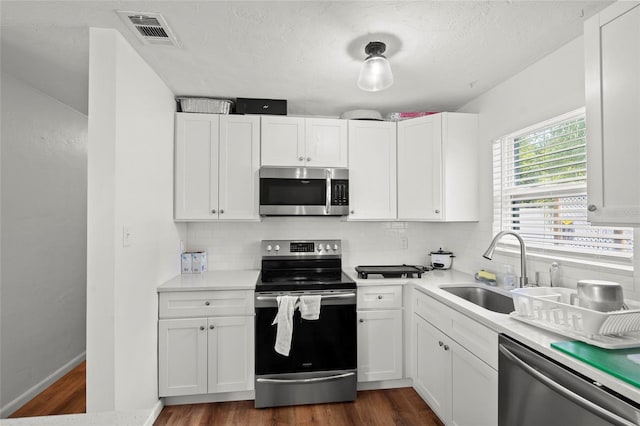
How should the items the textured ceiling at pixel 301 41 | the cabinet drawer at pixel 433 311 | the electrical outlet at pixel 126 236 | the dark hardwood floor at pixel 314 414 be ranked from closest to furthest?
the textured ceiling at pixel 301 41, the electrical outlet at pixel 126 236, the cabinet drawer at pixel 433 311, the dark hardwood floor at pixel 314 414

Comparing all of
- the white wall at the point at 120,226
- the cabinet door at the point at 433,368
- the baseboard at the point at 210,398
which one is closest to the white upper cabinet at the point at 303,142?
the white wall at the point at 120,226

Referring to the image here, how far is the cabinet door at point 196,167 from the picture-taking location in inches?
103

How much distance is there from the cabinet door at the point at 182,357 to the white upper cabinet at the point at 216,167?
2.79 feet

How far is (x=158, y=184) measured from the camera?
2.30m

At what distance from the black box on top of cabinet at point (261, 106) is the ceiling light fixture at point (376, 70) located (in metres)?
1.06

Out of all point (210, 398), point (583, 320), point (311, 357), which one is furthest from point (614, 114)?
point (210, 398)

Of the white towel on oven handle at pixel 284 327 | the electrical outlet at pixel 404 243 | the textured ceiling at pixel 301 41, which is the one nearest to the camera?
the textured ceiling at pixel 301 41

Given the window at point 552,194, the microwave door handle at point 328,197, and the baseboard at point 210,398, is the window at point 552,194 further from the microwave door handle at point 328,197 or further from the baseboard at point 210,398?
the baseboard at point 210,398

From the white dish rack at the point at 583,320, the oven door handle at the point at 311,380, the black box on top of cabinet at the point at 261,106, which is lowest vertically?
the oven door handle at the point at 311,380

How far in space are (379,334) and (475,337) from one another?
0.93 m

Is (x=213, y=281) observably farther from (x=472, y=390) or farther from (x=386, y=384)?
(x=472, y=390)

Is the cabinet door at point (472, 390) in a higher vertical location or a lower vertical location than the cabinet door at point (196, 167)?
lower

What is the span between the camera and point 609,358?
1.10m

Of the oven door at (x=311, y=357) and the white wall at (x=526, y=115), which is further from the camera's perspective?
the oven door at (x=311, y=357)
